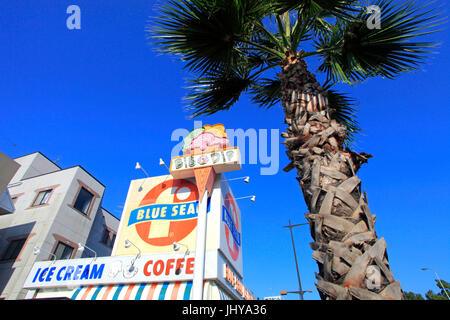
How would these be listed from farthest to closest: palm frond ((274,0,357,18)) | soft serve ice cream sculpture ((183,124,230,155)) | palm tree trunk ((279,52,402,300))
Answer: soft serve ice cream sculpture ((183,124,230,155)), palm frond ((274,0,357,18)), palm tree trunk ((279,52,402,300))

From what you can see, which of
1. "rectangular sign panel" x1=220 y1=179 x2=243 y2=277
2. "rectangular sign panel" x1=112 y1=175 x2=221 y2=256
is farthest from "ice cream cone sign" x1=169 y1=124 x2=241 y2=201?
"rectangular sign panel" x1=220 y1=179 x2=243 y2=277

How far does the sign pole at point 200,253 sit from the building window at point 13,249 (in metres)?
12.3

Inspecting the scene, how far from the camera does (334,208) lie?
2068 millimetres

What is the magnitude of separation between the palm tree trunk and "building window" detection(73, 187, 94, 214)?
1850 cm

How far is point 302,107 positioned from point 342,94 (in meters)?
3.19

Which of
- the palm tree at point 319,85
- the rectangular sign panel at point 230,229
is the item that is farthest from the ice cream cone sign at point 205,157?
the palm tree at point 319,85

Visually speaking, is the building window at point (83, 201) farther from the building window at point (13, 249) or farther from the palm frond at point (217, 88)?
the palm frond at point (217, 88)

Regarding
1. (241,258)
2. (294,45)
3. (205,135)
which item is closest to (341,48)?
(294,45)

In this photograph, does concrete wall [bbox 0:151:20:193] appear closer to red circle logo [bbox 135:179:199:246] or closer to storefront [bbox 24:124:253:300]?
storefront [bbox 24:124:253:300]

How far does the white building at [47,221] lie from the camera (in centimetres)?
1382

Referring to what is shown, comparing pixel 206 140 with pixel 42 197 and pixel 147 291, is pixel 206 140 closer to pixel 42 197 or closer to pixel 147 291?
pixel 147 291

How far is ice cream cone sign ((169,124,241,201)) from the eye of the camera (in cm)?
1227
